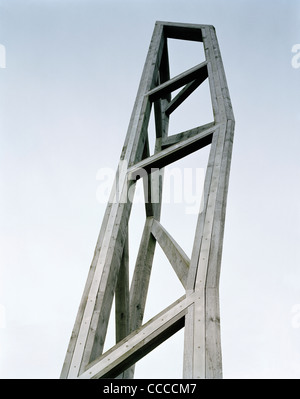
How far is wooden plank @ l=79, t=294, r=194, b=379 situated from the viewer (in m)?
2.32

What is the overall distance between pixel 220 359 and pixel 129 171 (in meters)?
1.81

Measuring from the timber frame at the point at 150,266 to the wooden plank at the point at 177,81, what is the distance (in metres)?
0.01

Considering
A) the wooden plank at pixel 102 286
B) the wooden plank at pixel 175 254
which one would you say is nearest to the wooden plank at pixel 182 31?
the wooden plank at pixel 102 286

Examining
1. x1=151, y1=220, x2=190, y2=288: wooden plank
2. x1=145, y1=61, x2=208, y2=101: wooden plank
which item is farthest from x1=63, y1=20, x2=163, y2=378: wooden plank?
x1=145, y1=61, x2=208, y2=101: wooden plank

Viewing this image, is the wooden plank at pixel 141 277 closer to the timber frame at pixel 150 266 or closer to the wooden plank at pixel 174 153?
the timber frame at pixel 150 266

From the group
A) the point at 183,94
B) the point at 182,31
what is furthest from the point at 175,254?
the point at 182,31

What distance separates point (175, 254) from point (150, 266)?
3.73 ft

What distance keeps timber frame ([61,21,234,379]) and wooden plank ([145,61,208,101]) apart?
12 millimetres

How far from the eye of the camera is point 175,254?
9.96ft

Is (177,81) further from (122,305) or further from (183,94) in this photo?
(122,305)

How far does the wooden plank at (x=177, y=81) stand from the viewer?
450cm

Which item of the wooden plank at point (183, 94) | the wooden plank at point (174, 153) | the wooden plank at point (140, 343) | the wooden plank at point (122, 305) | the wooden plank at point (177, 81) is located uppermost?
the wooden plank at point (183, 94)
